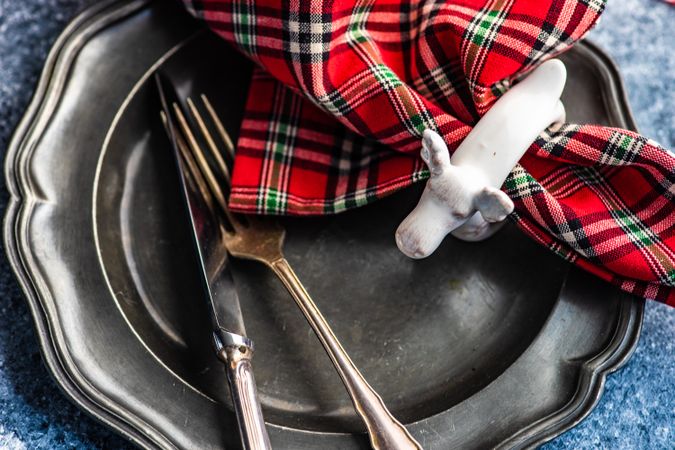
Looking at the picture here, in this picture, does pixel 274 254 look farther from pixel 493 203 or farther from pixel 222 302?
pixel 493 203

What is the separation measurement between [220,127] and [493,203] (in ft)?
0.68

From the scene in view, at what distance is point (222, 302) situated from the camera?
0.45 metres

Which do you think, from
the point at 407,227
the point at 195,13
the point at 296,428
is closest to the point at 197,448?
the point at 296,428

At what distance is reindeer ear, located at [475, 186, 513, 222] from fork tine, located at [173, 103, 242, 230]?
0.53 ft

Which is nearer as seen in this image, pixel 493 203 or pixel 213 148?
pixel 493 203

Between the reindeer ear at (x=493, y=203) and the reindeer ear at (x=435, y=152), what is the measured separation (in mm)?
25

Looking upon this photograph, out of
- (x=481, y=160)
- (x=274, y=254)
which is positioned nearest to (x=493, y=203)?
(x=481, y=160)

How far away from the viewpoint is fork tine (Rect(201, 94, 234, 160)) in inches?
19.8

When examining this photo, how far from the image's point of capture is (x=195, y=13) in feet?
1.62

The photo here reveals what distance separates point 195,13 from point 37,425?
0.88ft

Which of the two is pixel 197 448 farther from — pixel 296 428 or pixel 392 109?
pixel 392 109

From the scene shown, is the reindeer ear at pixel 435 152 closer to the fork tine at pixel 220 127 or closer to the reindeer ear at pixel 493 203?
the reindeer ear at pixel 493 203

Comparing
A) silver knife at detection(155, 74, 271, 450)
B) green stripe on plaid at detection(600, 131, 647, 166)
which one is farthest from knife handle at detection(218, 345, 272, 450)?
green stripe on plaid at detection(600, 131, 647, 166)

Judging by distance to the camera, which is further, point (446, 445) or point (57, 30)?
point (57, 30)
